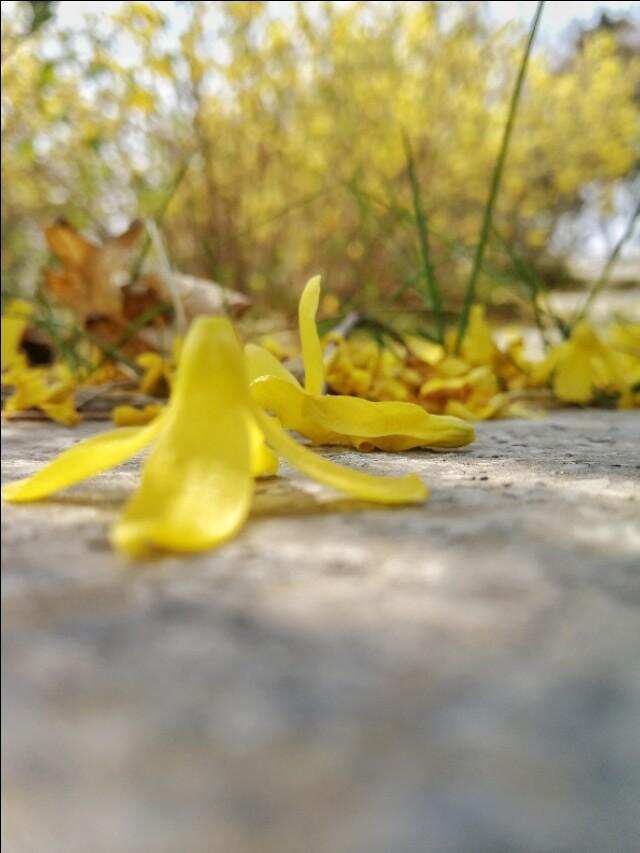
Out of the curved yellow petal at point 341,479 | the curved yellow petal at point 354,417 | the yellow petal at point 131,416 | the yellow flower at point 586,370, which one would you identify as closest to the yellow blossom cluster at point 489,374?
the yellow flower at point 586,370

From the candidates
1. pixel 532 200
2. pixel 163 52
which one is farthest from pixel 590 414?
pixel 532 200

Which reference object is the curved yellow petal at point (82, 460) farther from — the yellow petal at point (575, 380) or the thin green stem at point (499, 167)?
the yellow petal at point (575, 380)

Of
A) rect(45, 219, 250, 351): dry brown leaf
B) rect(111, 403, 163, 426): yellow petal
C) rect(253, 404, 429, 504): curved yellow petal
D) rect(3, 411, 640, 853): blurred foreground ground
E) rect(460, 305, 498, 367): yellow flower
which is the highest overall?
rect(45, 219, 250, 351): dry brown leaf

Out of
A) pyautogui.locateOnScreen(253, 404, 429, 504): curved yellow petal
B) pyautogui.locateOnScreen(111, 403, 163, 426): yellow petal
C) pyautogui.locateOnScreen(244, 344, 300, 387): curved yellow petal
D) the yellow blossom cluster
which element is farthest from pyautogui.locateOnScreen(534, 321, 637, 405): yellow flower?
pyautogui.locateOnScreen(253, 404, 429, 504): curved yellow petal

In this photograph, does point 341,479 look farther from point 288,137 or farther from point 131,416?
point 288,137

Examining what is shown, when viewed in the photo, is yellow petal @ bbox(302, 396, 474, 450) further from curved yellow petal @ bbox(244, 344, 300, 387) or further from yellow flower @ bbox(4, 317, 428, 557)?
yellow flower @ bbox(4, 317, 428, 557)

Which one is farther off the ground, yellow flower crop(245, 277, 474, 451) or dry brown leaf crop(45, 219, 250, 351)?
dry brown leaf crop(45, 219, 250, 351)
